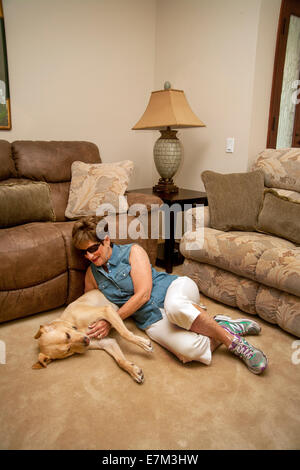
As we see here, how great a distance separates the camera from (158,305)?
1.70 m

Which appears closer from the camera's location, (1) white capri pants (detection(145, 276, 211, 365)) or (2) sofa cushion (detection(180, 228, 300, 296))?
(1) white capri pants (detection(145, 276, 211, 365))

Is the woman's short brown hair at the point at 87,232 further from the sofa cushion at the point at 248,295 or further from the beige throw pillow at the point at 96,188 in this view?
the sofa cushion at the point at 248,295

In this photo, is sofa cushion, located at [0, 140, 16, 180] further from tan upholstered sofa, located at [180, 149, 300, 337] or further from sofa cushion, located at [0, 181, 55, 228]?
tan upholstered sofa, located at [180, 149, 300, 337]

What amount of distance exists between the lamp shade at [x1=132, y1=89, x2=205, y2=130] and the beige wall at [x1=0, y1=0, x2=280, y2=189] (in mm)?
353

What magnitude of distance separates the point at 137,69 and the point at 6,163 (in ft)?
5.75

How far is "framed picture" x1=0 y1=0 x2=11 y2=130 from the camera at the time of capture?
2.45 metres

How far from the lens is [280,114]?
118 inches

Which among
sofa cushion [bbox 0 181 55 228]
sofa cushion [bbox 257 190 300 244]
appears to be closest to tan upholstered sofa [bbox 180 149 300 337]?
sofa cushion [bbox 257 190 300 244]

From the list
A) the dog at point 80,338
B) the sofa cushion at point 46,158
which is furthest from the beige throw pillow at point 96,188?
the dog at point 80,338

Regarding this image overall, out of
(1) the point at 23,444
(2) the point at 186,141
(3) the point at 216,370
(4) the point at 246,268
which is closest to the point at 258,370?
(3) the point at 216,370

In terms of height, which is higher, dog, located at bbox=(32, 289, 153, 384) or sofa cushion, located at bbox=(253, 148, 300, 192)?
sofa cushion, located at bbox=(253, 148, 300, 192)

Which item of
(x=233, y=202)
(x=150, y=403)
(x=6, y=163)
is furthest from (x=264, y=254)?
(x=6, y=163)

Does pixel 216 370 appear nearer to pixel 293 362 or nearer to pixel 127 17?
pixel 293 362

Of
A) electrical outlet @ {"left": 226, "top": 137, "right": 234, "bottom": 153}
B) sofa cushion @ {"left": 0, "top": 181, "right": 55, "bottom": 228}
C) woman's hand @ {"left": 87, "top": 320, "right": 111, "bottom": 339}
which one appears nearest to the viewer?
woman's hand @ {"left": 87, "top": 320, "right": 111, "bottom": 339}
